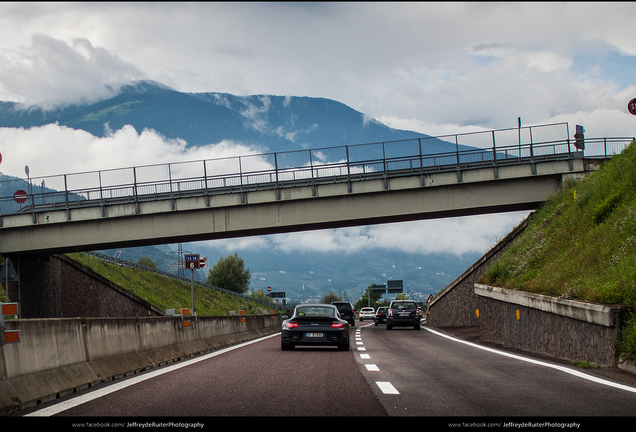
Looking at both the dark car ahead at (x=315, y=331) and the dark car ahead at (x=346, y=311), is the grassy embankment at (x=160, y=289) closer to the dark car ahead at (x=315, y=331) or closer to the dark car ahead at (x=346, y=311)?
the dark car ahead at (x=346, y=311)

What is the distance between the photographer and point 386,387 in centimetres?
912

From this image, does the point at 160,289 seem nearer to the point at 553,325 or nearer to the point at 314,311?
the point at 314,311

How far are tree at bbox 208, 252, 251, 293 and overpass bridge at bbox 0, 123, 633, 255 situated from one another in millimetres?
102046

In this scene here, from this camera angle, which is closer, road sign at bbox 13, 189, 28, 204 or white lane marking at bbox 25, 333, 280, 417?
white lane marking at bbox 25, 333, 280, 417

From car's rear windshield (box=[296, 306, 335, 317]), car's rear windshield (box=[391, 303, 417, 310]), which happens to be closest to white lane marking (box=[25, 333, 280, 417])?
car's rear windshield (box=[296, 306, 335, 317])

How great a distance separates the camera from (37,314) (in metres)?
39.9

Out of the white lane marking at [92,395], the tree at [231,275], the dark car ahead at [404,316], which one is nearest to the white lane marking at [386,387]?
the white lane marking at [92,395]

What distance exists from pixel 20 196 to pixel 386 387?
3424 centimetres

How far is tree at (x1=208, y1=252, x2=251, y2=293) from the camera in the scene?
14162 centimetres

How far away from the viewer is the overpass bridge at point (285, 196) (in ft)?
119

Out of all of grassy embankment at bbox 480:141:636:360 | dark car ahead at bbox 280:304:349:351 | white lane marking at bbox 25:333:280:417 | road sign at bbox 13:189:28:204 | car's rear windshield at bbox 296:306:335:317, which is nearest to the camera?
white lane marking at bbox 25:333:280:417

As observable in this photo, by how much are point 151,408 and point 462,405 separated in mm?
3368

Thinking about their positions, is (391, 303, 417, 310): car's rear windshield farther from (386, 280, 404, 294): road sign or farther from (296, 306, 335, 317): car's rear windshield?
(386, 280, 404, 294): road sign
